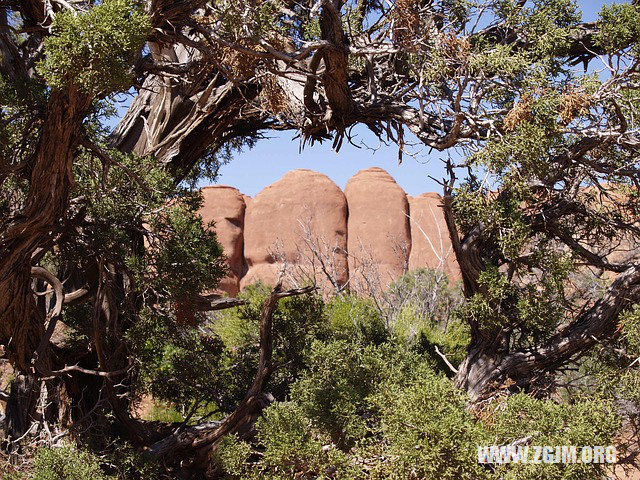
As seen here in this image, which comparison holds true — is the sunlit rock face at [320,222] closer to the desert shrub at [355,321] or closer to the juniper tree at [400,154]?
the desert shrub at [355,321]

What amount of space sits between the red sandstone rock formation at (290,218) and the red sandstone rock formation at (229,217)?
271mm

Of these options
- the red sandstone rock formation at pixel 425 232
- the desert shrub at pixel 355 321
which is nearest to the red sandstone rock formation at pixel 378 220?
the red sandstone rock formation at pixel 425 232

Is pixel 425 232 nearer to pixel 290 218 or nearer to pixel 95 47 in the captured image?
pixel 290 218

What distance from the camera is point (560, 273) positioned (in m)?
6.73

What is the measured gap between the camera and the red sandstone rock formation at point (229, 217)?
26.1 meters

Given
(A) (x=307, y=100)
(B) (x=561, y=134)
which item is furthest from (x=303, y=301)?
(B) (x=561, y=134)

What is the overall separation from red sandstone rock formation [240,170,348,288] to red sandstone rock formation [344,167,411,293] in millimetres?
459

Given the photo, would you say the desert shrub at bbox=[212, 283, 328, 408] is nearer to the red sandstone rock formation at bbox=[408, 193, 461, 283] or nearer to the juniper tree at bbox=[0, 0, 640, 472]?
the juniper tree at bbox=[0, 0, 640, 472]

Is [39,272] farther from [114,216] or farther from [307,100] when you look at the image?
[307,100]

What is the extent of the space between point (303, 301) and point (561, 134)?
3.49 metres

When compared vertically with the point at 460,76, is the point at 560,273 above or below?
below

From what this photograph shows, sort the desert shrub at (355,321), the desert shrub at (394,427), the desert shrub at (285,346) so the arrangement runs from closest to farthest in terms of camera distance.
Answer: the desert shrub at (394,427) → the desert shrub at (285,346) → the desert shrub at (355,321)

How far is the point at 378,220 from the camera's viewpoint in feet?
86.1

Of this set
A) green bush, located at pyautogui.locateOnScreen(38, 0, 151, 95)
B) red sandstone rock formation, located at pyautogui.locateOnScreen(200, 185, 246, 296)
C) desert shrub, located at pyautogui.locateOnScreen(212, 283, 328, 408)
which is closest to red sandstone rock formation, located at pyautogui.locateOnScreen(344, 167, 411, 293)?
red sandstone rock formation, located at pyautogui.locateOnScreen(200, 185, 246, 296)
